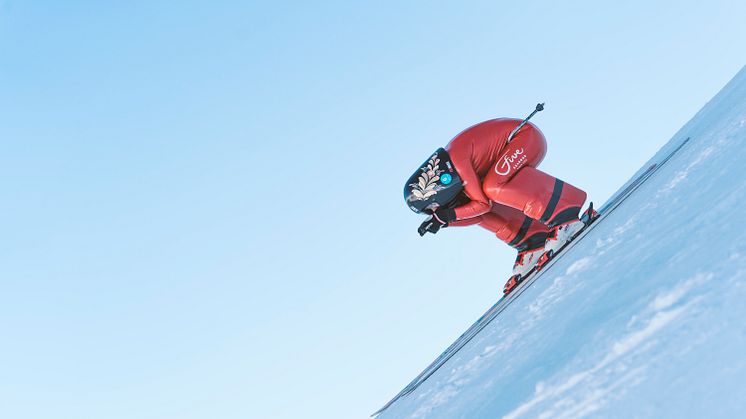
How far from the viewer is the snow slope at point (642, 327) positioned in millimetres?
1442

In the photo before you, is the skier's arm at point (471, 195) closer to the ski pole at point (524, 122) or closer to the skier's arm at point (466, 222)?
the skier's arm at point (466, 222)

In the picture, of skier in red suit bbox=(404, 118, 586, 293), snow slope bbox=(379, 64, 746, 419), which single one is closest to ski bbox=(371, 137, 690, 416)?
skier in red suit bbox=(404, 118, 586, 293)

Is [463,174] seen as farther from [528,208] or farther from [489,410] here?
[489,410]

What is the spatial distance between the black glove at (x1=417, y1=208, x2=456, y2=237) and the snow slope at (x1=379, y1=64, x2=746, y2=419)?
1.82m

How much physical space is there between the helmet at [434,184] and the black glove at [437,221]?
0.15 ft

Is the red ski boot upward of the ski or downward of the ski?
upward

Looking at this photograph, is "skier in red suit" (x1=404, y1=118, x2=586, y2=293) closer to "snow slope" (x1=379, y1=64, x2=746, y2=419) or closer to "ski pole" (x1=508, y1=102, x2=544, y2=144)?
"ski pole" (x1=508, y1=102, x2=544, y2=144)

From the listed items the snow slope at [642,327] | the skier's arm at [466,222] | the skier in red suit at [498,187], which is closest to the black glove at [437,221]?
the skier in red suit at [498,187]

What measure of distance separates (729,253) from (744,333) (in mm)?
454

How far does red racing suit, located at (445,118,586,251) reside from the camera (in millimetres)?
5148

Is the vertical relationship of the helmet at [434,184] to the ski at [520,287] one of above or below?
above

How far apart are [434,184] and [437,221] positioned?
0.30 metres

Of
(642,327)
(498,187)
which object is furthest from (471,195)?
(642,327)

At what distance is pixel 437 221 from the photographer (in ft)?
17.7
